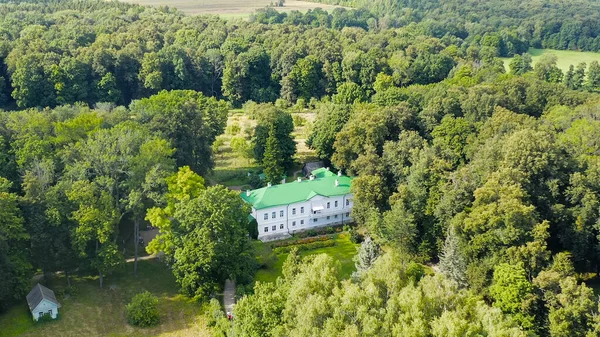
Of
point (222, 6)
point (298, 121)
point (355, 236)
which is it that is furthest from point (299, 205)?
point (222, 6)

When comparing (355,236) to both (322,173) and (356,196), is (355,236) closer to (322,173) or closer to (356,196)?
(356,196)

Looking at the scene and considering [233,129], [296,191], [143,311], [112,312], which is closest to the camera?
[143,311]

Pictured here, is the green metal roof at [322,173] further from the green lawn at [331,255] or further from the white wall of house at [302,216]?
the green lawn at [331,255]

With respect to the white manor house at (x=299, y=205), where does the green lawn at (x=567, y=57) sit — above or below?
above

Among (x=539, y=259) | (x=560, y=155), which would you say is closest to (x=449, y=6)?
(x=560, y=155)

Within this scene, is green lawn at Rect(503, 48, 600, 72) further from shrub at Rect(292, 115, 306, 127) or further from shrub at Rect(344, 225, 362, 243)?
shrub at Rect(344, 225, 362, 243)

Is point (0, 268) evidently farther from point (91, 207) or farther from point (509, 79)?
Result: point (509, 79)

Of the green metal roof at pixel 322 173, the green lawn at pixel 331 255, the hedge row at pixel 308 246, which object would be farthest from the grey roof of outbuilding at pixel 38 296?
the green metal roof at pixel 322 173
